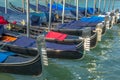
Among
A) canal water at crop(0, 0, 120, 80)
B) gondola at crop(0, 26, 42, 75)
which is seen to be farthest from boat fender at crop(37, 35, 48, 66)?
canal water at crop(0, 0, 120, 80)

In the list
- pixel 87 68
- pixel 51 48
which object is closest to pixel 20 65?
pixel 51 48

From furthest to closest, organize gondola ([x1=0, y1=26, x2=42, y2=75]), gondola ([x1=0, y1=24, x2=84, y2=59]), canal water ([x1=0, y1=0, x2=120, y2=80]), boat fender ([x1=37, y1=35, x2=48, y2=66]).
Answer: gondola ([x1=0, y1=24, x2=84, y2=59]) → canal water ([x1=0, y1=0, x2=120, y2=80]) → gondola ([x1=0, y1=26, x2=42, y2=75]) → boat fender ([x1=37, y1=35, x2=48, y2=66])

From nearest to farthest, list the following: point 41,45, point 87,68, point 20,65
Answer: point 41,45 < point 20,65 < point 87,68

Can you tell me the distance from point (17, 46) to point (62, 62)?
285 cm

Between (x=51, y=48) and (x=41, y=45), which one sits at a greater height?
(x=41, y=45)

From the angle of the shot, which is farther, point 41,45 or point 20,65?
point 20,65

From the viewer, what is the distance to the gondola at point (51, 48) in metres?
18.4

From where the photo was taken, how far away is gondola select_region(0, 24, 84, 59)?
60.3 feet

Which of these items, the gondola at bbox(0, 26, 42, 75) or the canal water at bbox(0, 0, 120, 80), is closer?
the gondola at bbox(0, 26, 42, 75)

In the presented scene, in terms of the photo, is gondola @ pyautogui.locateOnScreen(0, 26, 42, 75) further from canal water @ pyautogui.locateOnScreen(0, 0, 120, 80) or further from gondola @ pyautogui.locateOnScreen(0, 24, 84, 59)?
gondola @ pyautogui.locateOnScreen(0, 24, 84, 59)

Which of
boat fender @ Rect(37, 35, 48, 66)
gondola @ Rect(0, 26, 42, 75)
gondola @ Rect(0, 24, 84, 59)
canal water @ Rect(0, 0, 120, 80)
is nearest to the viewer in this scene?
boat fender @ Rect(37, 35, 48, 66)

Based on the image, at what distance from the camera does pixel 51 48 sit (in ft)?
62.2

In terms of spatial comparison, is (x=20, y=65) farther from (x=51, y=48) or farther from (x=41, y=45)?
(x=51, y=48)

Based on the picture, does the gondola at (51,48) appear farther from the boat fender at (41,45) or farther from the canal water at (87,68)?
the boat fender at (41,45)
